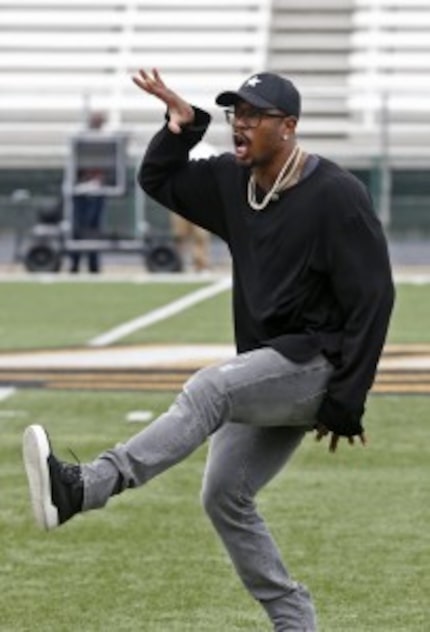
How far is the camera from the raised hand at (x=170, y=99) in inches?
249

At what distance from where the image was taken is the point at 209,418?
19.6ft

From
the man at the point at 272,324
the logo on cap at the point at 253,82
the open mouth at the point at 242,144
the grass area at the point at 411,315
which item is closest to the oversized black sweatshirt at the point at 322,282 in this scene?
the man at the point at 272,324

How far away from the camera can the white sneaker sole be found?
19.0ft

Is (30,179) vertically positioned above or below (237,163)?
below

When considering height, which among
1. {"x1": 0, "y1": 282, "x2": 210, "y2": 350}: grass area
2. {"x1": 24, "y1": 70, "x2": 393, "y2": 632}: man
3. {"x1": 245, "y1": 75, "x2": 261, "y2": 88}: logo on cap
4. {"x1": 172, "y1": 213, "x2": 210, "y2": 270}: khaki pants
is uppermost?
{"x1": 245, "y1": 75, "x2": 261, "y2": 88}: logo on cap

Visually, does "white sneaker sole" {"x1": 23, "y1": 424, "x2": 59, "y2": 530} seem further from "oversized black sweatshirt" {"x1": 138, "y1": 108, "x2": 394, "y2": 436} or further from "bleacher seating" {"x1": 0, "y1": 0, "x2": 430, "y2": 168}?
"bleacher seating" {"x1": 0, "y1": 0, "x2": 430, "y2": 168}

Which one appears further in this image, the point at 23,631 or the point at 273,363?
the point at 23,631

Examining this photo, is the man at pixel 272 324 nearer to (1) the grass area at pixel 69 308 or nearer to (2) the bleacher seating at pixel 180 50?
(1) the grass area at pixel 69 308

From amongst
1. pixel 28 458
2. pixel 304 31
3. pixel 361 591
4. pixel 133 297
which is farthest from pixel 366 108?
pixel 28 458

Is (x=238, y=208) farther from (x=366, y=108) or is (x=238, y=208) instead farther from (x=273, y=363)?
(x=366, y=108)

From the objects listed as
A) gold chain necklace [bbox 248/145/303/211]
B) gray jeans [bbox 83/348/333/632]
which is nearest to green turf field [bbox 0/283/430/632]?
gray jeans [bbox 83/348/333/632]

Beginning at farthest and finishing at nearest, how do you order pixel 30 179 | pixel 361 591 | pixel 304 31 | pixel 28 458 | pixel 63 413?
1. pixel 304 31
2. pixel 30 179
3. pixel 63 413
4. pixel 361 591
5. pixel 28 458

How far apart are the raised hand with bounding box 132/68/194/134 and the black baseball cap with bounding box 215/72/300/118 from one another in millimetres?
169

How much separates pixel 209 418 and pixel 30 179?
73.9 feet
